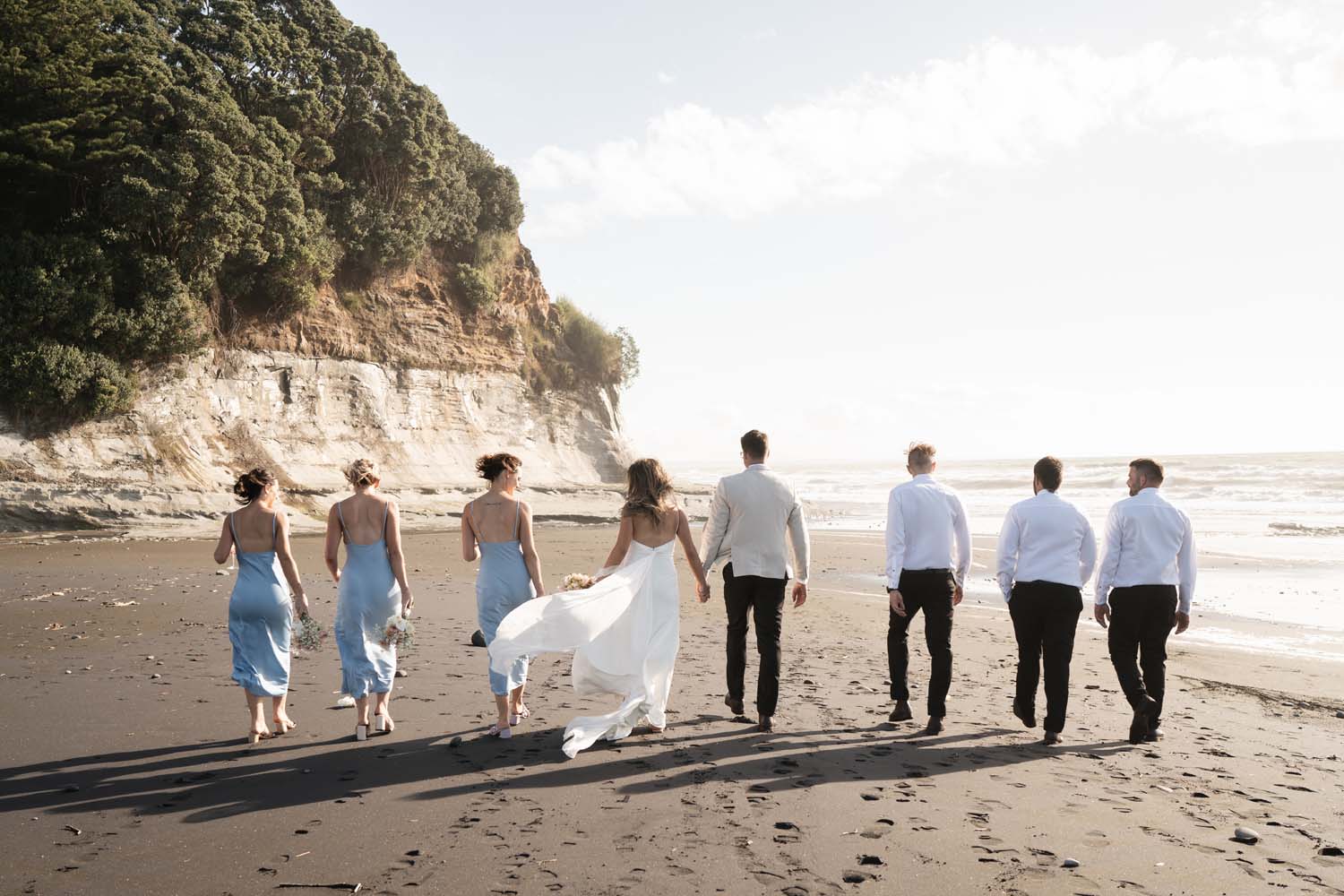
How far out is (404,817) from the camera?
15.2ft

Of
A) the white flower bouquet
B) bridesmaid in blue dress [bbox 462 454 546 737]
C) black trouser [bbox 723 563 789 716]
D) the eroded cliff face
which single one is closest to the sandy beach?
black trouser [bbox 723 563 789 716]

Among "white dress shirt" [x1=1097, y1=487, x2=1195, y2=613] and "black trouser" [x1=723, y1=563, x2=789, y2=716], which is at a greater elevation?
"white dress shirt" [x1=1097, y1=487, x2=1195, y2=613]

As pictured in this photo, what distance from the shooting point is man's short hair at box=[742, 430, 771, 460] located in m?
6.91

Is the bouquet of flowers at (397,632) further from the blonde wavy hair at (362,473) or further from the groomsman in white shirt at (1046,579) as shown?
the groomsman in white shirt at (1046,579)

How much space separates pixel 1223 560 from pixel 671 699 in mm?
17372

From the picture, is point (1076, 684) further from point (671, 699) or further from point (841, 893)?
point (841, 893)

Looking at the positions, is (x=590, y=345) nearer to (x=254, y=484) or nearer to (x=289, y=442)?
(x=289, y=442)

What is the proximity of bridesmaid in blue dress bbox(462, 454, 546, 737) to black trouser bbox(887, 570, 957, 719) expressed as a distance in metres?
2.75

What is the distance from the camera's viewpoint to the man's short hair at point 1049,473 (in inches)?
263

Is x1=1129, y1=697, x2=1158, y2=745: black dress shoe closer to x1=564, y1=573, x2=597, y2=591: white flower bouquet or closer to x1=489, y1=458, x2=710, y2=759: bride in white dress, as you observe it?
x1=489, y1=458, x2=710, y2=759: bride in white dress

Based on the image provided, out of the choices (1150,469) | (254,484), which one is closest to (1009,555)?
(1150,469)

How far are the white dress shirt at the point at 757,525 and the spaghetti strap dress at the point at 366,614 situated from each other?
2.35 m

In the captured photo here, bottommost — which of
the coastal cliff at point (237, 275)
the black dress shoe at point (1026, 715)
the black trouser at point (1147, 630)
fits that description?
the black dress shoe at point (1026, 715)

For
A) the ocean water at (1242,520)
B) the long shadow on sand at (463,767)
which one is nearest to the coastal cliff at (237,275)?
the ocean water at (1242,520)
